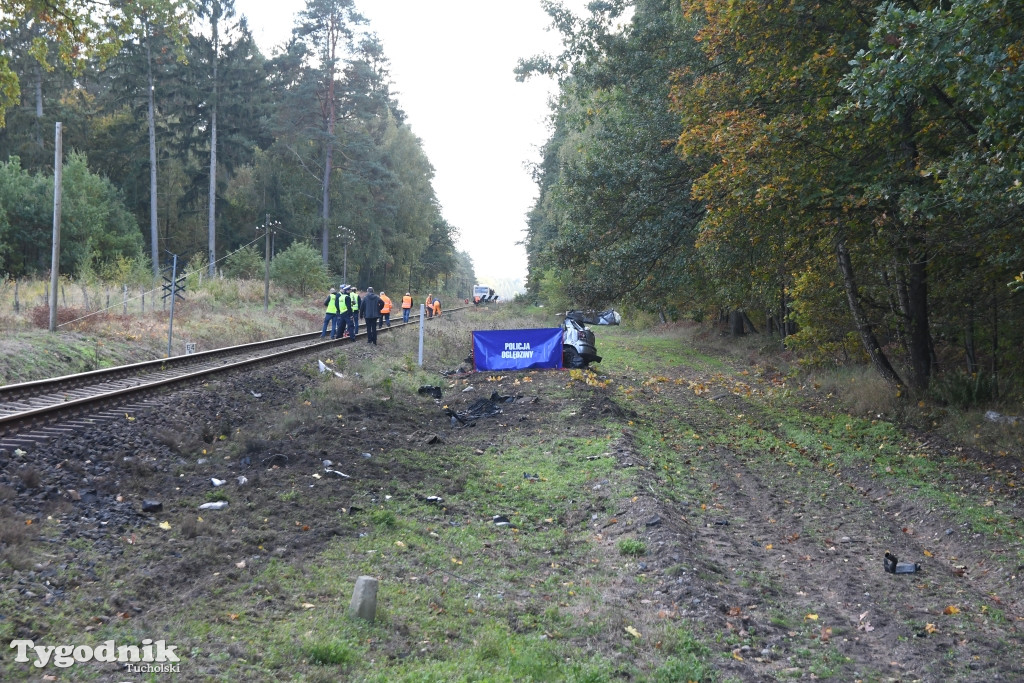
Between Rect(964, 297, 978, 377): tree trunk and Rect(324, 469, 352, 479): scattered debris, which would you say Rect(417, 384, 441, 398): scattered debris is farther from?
Rect(964, 297, 978, 377): tree trunk

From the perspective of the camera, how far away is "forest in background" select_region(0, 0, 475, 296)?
1548 inches

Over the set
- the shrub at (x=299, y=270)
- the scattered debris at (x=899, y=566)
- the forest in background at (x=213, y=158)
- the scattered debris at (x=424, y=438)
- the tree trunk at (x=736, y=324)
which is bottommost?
the scattered debris at (x=899, y=566)

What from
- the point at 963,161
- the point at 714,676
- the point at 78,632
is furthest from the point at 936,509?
the point at 78,632

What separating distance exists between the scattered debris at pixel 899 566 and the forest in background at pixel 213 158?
99.2 ft

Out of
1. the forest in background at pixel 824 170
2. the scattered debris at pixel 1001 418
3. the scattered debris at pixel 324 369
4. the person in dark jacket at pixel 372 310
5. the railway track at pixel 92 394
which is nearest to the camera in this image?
the forest in background at pixel 824 170

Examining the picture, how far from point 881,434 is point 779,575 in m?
7.47

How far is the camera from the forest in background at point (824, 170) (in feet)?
27.8

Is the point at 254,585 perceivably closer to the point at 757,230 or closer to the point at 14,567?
the point at 14,567

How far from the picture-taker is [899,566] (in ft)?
25.0

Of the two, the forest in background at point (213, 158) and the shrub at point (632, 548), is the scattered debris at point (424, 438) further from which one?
the forest in background at point (213, 158)

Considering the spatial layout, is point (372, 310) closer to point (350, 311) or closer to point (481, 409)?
point (350, 311)

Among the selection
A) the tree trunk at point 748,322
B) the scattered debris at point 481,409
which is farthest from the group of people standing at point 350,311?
the tree trunk at point 748,322

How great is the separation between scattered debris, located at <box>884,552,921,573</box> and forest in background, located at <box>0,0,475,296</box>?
30.2m

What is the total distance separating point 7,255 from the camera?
121ft
